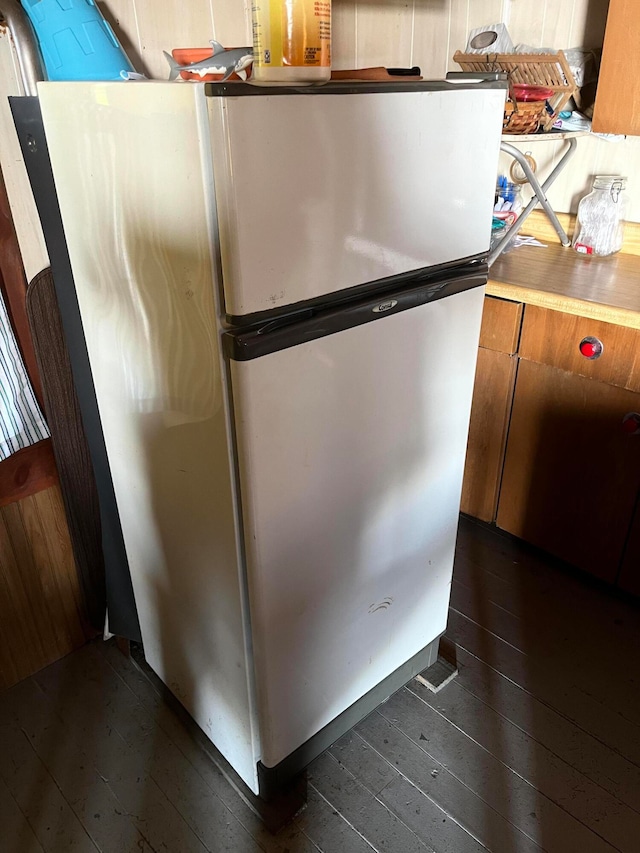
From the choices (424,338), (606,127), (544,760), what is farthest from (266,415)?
(606,127)

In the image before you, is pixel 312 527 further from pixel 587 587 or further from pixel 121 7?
pixel 587 587

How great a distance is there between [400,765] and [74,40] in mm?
1588

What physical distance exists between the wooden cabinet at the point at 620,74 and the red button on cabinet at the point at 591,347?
0.50 meters

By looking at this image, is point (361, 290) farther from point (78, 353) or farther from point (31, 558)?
point (31, 558)

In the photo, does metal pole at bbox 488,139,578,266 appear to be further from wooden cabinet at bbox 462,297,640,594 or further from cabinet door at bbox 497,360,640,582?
cabinet door at bbox 497,360,640,582

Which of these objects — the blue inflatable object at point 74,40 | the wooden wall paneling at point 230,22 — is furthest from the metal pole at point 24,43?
the wooden wall paneling at point 230,22

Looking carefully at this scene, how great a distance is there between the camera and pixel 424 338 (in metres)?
1.18

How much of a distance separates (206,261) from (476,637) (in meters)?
1.35

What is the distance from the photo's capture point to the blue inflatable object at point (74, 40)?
114 cm

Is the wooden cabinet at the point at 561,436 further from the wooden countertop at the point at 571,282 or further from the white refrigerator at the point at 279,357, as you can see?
the white refrigerator at the point at 279,357

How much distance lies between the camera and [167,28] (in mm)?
1352

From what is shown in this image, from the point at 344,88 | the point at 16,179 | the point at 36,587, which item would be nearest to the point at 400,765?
the point at 36,587

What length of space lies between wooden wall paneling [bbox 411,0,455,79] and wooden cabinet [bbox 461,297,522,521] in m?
0.77

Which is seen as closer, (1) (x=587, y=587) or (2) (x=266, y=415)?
(2) (x=266, y=415)
